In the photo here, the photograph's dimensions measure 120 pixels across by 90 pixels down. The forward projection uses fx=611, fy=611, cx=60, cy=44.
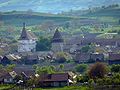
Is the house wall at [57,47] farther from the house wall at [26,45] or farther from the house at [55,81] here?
the house at [55,81]

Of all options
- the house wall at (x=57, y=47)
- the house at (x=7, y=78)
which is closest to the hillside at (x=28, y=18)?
the house wall at (x=57, y=47)

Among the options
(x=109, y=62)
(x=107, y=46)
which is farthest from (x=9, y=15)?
(x=109, y=62)

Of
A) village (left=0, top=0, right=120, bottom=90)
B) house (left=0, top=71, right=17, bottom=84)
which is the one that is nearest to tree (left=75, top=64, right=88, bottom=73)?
village (left=0, top=0, right=120, bottom=90)

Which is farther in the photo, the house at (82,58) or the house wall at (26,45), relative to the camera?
the house wall at (26,45)

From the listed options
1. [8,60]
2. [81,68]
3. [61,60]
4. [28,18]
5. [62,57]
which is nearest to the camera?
[81,68]

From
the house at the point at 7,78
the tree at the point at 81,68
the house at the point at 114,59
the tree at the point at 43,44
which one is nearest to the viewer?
the house at the point at 7,78

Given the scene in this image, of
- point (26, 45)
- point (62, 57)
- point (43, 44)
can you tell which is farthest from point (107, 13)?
point (62, 57)

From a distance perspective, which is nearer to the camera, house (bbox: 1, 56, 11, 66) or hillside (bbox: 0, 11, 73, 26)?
house (bbox: 1, 56, 11, 66)

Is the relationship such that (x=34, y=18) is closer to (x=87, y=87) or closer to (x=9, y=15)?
(x=9, y=15)

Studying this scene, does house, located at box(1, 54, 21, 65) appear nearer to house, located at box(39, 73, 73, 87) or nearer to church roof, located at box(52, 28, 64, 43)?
church roof, located at box(52, 28, 64, 43)

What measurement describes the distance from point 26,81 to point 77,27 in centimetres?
5363

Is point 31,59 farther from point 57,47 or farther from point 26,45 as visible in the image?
point 26,45

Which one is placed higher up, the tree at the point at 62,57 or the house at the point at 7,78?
the house at the point at 7,78

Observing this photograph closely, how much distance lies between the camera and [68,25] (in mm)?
96688
